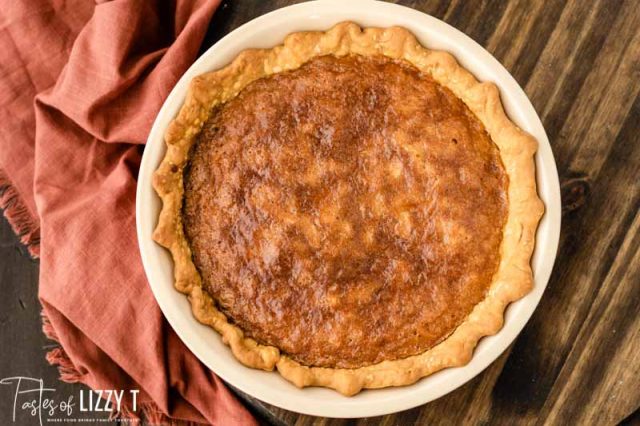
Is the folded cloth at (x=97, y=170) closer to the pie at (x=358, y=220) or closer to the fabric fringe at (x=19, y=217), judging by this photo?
the fabric fringe at (x=19, y=217)

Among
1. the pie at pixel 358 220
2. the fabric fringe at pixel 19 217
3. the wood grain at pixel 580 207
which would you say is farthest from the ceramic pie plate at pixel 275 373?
the fabric fringe at pixel 19 217

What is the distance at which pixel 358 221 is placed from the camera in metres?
2.03

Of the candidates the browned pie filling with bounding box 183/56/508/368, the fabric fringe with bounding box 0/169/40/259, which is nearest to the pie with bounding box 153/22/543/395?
the browned pie filling with bounding box 183/56/508/368

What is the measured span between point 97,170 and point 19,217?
351mm

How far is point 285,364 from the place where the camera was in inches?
80.0

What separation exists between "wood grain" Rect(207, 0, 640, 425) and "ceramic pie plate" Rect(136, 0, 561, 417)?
241mm

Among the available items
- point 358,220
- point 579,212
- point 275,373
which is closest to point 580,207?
point 579,212

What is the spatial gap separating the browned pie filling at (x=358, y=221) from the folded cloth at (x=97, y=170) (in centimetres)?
42

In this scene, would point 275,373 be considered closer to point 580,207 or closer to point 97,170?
point 97,170

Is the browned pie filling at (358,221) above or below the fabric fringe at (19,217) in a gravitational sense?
above

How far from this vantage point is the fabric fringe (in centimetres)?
246

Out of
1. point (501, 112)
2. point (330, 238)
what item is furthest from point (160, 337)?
point (501, 112)

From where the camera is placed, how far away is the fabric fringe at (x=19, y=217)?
2459 millimetres

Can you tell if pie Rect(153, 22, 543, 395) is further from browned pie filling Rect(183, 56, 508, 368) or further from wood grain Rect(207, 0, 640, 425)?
wood grain Rect(207, 0, 640, 425)
